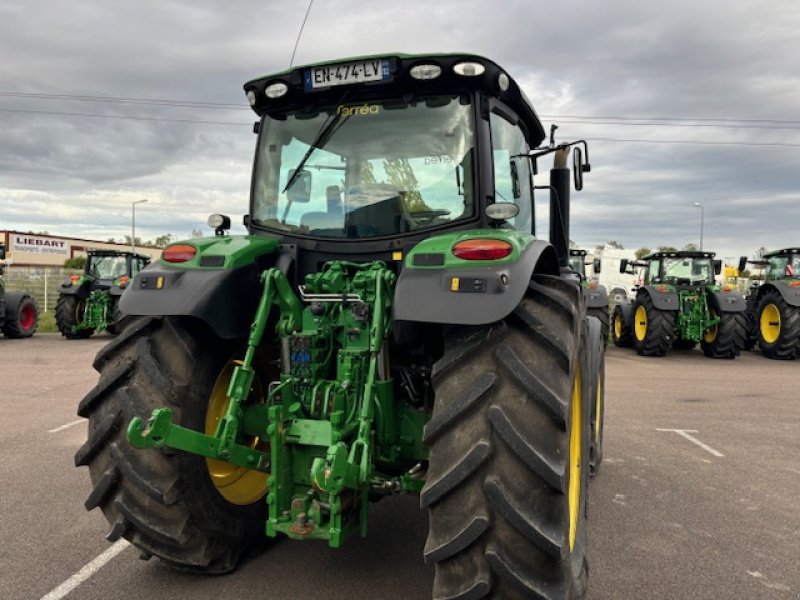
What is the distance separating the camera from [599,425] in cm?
552

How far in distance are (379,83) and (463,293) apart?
144 centimetres

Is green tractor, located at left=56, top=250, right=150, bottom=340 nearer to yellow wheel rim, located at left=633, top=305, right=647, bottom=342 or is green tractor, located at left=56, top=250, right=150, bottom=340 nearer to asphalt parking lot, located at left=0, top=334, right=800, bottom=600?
asphalt parking lot, located at left=0, top=334, right=800, bottom=600

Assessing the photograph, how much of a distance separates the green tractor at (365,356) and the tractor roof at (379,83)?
1 centimetres

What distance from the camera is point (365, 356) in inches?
125

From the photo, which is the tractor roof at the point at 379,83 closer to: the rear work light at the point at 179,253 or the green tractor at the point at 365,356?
the green tractor at the point at 365,356

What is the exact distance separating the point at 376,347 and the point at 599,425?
10.6ft

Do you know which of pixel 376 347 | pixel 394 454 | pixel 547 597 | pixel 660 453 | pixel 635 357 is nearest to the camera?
pixel 547 597

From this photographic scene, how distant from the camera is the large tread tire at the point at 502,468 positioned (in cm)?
240

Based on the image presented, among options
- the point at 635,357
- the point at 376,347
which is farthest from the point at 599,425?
the point at 635,357

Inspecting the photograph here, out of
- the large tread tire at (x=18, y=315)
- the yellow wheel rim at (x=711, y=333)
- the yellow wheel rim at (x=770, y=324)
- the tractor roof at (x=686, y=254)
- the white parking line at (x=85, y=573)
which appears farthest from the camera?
the large tread tire at (x=18, y=315)

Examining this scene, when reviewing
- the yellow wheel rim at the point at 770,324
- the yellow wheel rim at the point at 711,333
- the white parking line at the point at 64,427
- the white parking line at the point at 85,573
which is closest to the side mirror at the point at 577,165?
the white parking line at the point at 85,573

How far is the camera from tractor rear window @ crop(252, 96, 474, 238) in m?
3.51

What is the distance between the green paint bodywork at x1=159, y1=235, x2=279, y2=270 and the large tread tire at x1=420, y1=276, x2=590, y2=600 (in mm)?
1315

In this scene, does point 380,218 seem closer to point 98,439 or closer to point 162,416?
point 162,416
